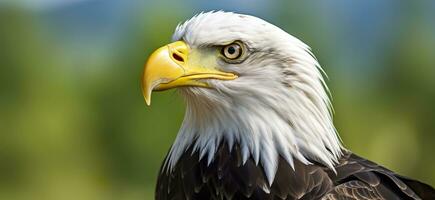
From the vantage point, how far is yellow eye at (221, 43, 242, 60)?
14.6 feet

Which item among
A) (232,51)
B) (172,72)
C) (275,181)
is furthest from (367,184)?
(172,72)

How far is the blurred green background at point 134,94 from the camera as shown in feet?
44.3

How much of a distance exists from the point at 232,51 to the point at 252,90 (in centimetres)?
20

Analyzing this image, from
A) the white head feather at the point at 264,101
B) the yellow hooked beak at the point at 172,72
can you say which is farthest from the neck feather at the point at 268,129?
the yellow hooked beak at the point at 172,72

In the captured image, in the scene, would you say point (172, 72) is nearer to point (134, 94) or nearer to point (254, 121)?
point (254, 121)

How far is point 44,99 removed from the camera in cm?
1645

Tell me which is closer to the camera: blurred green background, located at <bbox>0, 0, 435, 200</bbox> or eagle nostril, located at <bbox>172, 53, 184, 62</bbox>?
eagle nostril, located at <bbox>172, 53, 184, 62</bbox>

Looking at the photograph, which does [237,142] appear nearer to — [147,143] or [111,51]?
[147,143]

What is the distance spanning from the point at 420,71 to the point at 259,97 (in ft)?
31.0

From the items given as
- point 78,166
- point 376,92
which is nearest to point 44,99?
point 78,166

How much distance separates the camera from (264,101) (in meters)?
4.49

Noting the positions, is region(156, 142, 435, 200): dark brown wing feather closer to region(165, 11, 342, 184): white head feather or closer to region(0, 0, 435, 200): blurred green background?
region(165, 11, 342, 184): white head feather

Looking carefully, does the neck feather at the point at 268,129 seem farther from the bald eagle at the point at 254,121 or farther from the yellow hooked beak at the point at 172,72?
the yellow hooked beak at the point at 172,72

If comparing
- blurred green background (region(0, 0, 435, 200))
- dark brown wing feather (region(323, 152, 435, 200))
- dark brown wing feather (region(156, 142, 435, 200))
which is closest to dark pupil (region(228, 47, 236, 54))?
dark brown wing feather (region(156, 142, 435, 200))
